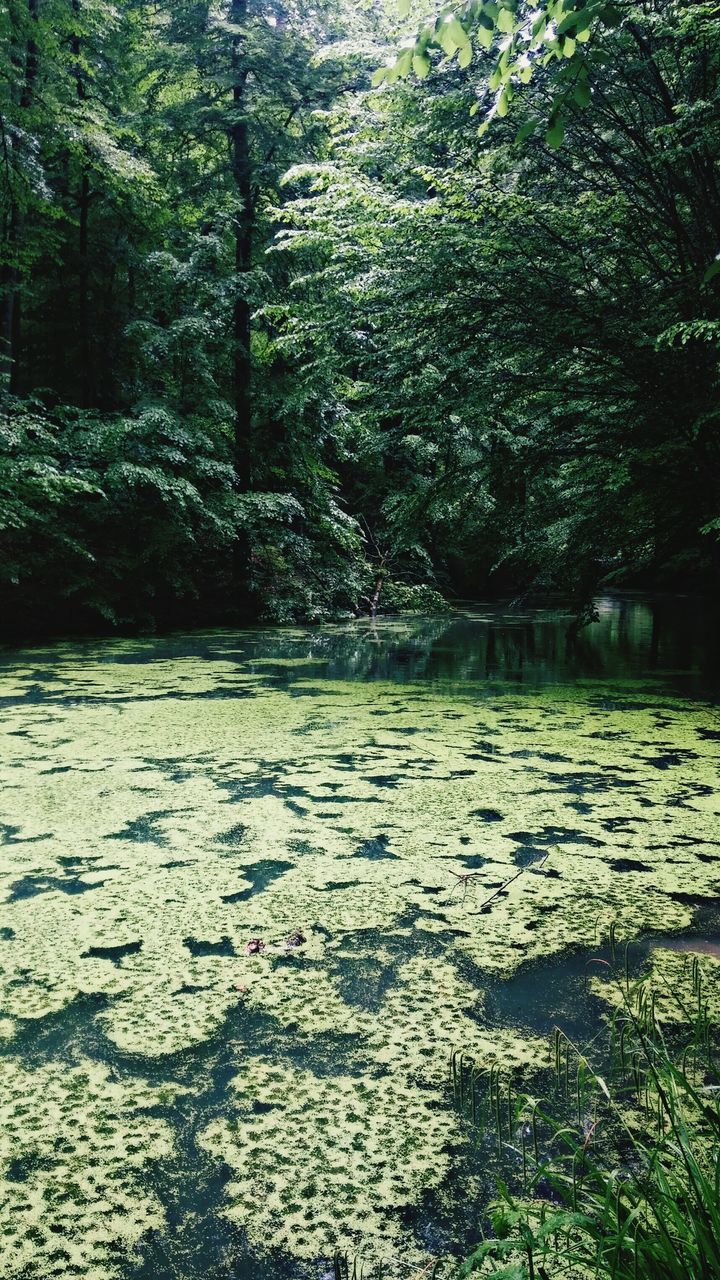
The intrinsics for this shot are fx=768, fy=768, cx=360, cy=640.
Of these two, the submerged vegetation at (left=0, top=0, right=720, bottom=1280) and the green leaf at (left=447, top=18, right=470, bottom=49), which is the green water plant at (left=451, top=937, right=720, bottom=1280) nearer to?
the submerged vegetation at (left=0, top=0, right=720, bottom=1280)

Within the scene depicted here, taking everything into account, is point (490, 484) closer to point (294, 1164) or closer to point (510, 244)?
point (510, 244)

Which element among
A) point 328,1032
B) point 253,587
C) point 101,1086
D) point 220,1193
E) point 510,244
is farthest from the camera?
point 253,587

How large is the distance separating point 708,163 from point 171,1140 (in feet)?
15.9

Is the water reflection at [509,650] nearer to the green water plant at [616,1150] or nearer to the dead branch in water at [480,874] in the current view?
the dead branch in water at [480,874]

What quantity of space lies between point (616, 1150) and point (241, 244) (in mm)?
8763

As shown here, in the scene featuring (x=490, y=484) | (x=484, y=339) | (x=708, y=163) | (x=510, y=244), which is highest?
(x=708, y=163)

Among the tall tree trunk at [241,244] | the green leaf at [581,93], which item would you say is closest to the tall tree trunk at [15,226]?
the tall tree trunk at [241,244]

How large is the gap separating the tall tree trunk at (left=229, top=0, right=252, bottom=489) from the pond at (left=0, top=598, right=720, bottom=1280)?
510cm

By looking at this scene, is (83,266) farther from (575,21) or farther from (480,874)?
(575,21)

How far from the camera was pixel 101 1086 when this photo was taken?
1.14 m

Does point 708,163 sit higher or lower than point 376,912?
higher

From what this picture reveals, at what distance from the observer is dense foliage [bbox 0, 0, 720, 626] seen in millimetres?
4090

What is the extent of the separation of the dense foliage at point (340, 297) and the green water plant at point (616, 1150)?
49.5 inches

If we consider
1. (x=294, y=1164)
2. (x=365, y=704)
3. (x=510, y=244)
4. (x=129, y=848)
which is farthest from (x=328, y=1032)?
(x=510, y=244)
